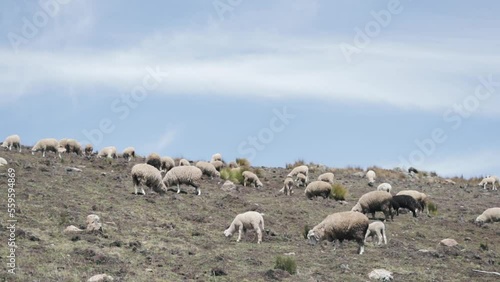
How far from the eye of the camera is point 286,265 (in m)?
16.0

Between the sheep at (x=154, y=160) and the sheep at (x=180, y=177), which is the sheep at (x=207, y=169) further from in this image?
the sheep at (x=180, y=177)

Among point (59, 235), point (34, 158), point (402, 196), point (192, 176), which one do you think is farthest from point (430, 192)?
point (59, 235)

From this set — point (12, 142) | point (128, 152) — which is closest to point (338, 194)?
point (128, 152)

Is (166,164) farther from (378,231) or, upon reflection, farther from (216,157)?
(378,231)

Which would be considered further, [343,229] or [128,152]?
[128,152]

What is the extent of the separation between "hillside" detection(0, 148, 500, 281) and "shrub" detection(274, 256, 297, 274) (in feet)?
0.79

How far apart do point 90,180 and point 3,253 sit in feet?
41.6

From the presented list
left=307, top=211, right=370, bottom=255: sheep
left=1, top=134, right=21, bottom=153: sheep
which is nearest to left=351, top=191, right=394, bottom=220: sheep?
left=307, top=211, right=370, bottom=255: sheep

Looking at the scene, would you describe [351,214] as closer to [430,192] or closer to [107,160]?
[107,160]

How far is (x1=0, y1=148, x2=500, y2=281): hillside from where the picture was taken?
49.5 ft

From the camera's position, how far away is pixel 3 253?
1441 centimetres

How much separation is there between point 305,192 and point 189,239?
14224mm

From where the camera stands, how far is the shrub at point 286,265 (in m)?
15.9

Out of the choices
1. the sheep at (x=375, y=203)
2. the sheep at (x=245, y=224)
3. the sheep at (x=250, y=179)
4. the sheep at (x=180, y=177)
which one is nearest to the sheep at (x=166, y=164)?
the sheep at (x=250, y=179)
